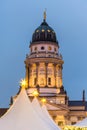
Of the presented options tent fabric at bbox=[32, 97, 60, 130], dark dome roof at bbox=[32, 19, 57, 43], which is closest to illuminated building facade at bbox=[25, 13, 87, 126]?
dark dome roof at bbox=[32, 19, 57, 43]

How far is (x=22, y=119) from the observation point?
28.6 metres

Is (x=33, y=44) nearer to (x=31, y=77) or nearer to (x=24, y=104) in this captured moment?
(x=31, y=77)

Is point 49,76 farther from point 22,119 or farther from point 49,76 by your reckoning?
point 22,119

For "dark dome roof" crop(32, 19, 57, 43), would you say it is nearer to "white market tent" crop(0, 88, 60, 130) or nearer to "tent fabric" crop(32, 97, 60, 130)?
"tent fabric" crop(32, 97, 60, 130)

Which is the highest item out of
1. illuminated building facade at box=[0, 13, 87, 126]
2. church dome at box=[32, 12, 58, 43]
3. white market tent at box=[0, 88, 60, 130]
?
church dome at box=[32, 12, 58, 43]

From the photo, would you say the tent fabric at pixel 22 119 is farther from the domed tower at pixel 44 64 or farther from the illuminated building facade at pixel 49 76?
the domed tower at pixel 44 64

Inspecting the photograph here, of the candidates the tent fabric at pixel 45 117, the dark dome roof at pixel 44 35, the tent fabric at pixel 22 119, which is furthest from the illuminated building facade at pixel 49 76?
the tent fabric at pixel 22 119

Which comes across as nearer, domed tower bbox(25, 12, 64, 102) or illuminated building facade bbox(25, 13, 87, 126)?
illuminated building facade bbox(25, 13, 87, 126)

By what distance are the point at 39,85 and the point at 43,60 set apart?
5.80m

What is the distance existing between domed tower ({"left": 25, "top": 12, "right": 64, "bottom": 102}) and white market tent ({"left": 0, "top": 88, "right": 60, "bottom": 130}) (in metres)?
58.2

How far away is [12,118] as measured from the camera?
2892cm

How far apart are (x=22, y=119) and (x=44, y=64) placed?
63653 mm

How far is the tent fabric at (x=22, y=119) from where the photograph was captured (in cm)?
2789

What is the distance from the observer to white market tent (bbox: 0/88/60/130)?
91.5 feet
